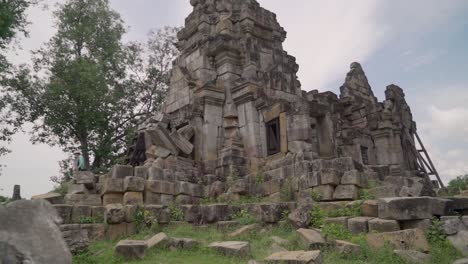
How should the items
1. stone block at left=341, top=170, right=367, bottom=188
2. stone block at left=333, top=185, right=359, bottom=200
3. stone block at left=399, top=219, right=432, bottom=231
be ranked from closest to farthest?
stone block at left=399, top=219, right=432, bottom=231 → stone block at left=333, top=185, right=359, bottom=200 → stone block at left=341, top=170, right=367, bottom=188

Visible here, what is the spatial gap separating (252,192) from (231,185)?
620 mm

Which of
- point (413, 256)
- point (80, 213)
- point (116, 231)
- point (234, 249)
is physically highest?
point (80, 213)

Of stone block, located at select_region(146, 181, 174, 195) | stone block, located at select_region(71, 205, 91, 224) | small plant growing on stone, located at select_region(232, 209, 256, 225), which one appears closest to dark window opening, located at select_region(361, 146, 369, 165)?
stone block, located at select_region(146, 181, 174, 195)

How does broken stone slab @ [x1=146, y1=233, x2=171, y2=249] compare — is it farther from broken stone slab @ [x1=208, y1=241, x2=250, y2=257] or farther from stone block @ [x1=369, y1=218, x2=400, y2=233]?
stone block @ [x1=369, y1=218, x2=400, y2=233]

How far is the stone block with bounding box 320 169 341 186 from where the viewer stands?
7.66m

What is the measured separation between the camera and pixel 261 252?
5586mm

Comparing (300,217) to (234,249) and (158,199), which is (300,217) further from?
(158,199)

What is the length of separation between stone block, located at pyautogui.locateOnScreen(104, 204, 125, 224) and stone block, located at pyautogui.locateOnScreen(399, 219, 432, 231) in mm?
5040

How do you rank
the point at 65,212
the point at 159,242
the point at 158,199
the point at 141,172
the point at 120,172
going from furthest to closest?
the point at 141,172 < the point at 158,199 < the point at 120,172 < the point at 65,212 < the point at 159,242

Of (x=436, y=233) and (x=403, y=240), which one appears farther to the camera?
(x=436, y=233)

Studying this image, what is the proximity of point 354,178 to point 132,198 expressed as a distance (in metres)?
4.84

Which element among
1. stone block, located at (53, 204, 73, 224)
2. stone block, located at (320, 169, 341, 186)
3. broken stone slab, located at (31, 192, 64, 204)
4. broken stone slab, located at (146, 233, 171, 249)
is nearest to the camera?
broken stone slab, located at (146, 233, 171, 249)

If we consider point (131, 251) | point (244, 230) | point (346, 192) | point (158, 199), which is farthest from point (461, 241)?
point (158, 199)

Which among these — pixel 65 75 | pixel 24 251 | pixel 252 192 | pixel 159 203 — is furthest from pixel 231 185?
pixel 65 75
